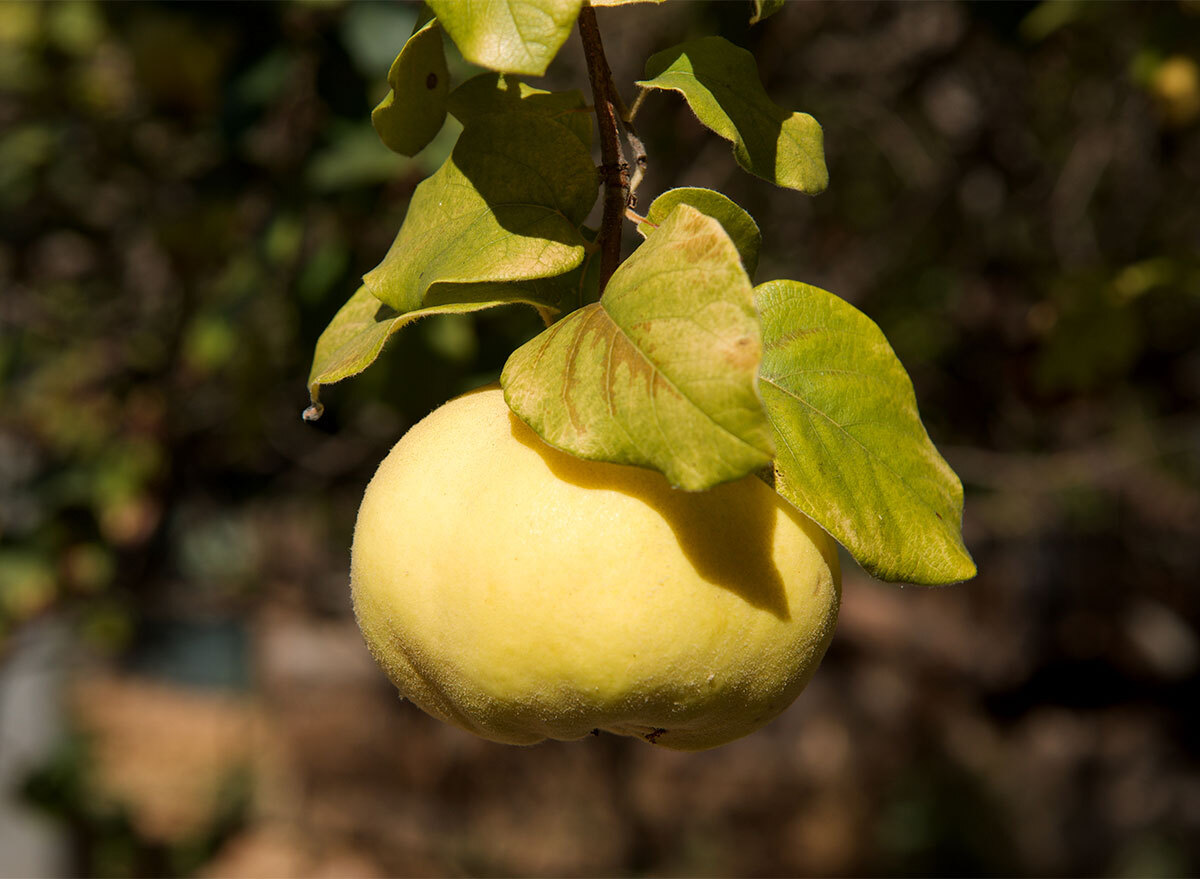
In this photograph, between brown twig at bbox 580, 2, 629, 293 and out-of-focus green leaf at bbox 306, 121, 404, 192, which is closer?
brown twig at bbox 580, 2, 629, 293

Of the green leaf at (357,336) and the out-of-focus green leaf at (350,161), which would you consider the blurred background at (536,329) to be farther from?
the green leaf at (357,336)

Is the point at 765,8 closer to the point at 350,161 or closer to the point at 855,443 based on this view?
the point at 855,443

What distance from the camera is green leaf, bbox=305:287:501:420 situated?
2.14 ft

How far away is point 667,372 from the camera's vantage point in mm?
554

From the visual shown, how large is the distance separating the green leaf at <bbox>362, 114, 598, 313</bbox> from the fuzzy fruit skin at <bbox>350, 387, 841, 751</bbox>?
0.35ft

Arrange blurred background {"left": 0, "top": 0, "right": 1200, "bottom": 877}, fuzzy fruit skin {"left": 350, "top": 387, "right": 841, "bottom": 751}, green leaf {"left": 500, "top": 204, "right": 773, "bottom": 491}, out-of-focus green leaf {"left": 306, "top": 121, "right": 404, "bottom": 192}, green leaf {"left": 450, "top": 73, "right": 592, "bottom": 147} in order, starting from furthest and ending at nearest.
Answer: blurred background {"left": 0, "top": 0, "right": 1200, "bottom": 877}
out-of-focus green leaf {"left": 306, "top": 121, "right": 404, "bottom": 192}
green leaf {"left": 450, "top": 73, "right": 592, "bottom": 147}
fuzzy fruit skin {"left": 350, "top": 387, "right": 841, "bottom": 751}
green leaf {"left": 500, "top": 204, "right": 773, "bottom": 491}

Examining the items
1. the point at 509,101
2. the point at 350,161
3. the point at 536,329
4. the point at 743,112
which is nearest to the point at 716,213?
the point at 743,112

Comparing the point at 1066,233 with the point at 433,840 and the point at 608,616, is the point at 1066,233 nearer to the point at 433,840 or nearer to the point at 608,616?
the point at 608,616

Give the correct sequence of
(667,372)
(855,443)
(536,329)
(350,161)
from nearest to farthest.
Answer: (667,372) → (855,443) → (536,329) → (350,161)

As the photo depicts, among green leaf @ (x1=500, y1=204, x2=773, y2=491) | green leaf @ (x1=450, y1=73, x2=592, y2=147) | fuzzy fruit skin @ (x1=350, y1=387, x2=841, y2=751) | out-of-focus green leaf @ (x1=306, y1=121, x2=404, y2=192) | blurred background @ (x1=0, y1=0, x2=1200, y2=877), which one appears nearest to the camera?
green leaf @ (x1=500, y1=204, x2=773, y2=491)

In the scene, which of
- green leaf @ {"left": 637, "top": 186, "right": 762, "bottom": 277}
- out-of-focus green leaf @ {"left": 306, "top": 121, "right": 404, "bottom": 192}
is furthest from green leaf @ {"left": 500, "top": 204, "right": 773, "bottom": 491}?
out-of-focus green leaf @ {"left": 306, "top": 121, "right": 404, "bottom": 192}

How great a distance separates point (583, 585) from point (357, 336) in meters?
0.27

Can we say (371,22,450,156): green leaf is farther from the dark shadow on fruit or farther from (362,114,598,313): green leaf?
the dark shadow on fruit

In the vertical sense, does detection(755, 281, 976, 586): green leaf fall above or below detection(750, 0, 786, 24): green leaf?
below
